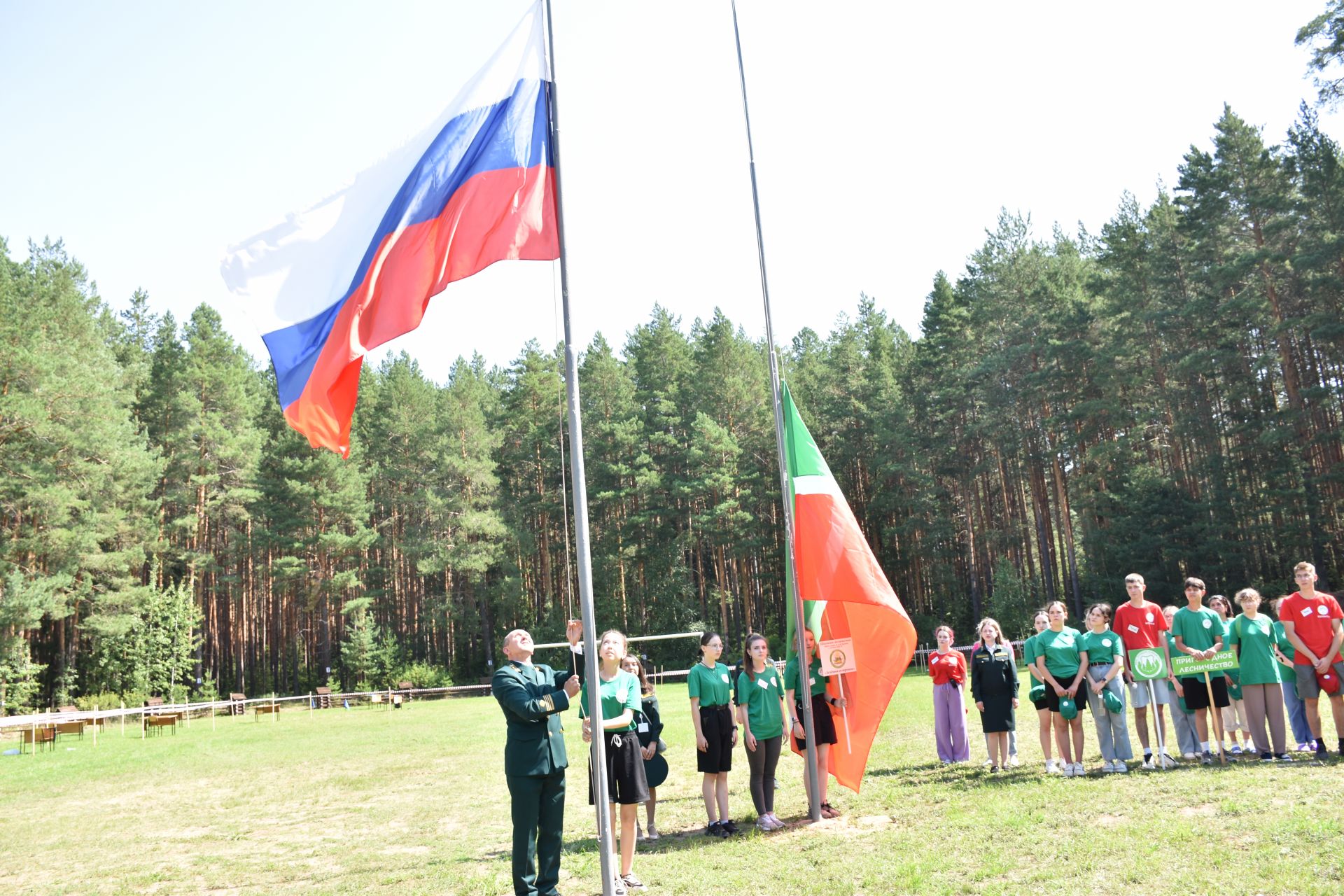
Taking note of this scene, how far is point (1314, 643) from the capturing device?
10.3 meters

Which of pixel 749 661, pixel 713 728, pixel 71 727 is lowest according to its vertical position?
pixel 71 727

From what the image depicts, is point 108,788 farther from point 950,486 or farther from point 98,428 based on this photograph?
point 950,486

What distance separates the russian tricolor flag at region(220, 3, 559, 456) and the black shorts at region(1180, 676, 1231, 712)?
28.5ft

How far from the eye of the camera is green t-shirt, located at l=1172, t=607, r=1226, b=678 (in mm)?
10570

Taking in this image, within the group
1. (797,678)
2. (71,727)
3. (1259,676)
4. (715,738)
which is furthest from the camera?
(71,727)

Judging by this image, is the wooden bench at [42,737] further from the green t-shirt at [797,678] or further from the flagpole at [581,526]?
the flagpole at [581,526]

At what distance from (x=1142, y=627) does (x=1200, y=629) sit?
2.07ft

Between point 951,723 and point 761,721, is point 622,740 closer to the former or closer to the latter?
point 761,721

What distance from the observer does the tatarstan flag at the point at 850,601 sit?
9281mm

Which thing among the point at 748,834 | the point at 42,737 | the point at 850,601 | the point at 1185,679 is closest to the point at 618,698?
the point at 748,834

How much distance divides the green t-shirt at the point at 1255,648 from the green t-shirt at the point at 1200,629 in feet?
0.51

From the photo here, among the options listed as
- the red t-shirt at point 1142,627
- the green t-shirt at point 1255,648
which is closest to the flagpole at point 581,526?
the red t-shirt at point 1142,627

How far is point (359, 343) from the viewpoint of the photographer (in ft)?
23.2

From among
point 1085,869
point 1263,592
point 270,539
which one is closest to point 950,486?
point 1263,592
